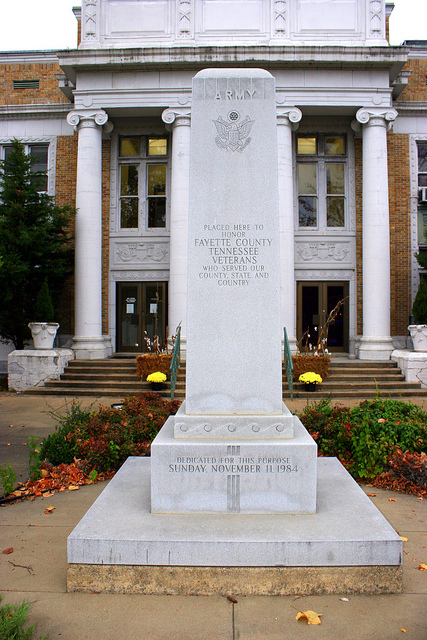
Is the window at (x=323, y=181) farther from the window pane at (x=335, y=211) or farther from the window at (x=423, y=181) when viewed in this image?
the window at (x=423, y=181)

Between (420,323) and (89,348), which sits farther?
(89,348)

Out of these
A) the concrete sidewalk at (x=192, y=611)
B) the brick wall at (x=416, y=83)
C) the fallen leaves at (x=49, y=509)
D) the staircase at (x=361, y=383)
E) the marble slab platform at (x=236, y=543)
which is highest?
the brick wall at (x=416, y=83)

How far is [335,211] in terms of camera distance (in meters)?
17.5

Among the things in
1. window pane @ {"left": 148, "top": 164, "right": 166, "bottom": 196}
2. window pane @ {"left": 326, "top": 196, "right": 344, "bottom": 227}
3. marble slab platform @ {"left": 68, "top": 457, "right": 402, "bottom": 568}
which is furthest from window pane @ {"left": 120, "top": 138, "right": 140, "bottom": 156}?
marble slab platform @ {"left": 68, "top": 457, "right": 402, "bottom": 568}

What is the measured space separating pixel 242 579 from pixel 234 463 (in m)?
0.80

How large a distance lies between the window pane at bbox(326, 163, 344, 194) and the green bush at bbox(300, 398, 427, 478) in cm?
1233

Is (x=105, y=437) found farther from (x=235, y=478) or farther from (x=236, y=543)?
(x=236, y=543)

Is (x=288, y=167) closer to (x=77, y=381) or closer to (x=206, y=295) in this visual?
(x=77, y=381)

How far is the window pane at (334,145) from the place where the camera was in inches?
691

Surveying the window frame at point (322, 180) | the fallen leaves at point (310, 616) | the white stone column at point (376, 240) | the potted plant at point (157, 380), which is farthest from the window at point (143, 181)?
the fallen leaves at point (310, 616)

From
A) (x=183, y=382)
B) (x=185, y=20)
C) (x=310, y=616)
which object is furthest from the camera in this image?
(x=185, y=20)

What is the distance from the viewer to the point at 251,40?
15.8 m

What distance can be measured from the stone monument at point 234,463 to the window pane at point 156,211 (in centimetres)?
1359

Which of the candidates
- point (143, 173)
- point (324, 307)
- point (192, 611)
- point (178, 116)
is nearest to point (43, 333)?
point (143, 173)
